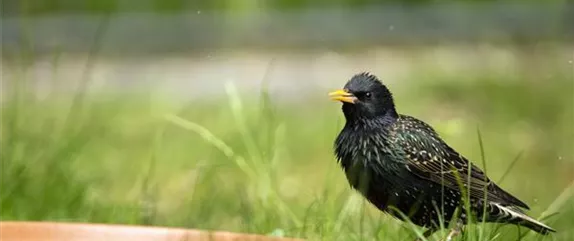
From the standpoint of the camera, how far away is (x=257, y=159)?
66.2 inches

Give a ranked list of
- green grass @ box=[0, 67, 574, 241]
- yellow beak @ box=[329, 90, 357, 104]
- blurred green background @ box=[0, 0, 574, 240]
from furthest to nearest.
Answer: blurred green background @ box=[0, 0, 574, 240], green grass @ box=[0, 67, 574, 241], yellow beak @ box=[329, 90, 357, 104]

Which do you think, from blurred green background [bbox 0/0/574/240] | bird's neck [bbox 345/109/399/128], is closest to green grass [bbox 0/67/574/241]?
blurred green background [bbox 0/0/574/240]

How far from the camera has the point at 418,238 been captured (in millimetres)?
1256

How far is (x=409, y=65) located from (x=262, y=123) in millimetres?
479

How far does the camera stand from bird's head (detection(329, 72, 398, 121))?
46.3 inches

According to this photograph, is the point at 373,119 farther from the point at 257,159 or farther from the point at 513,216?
the point at 257,159

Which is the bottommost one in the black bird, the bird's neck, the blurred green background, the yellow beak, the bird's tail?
the blurred green background

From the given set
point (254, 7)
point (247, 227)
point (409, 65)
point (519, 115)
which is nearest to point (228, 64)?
point (254, 7)

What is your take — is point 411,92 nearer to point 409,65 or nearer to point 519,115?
point 409,65

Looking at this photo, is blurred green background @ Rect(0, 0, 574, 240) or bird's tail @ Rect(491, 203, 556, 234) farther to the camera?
blurred green background @ Rect(0, 0, 574, 240)

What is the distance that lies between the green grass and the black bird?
0.05m

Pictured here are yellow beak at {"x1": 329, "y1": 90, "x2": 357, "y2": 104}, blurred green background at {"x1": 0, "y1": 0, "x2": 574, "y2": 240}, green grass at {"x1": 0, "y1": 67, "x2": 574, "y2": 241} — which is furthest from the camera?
blurred green background at {"x1": 0, "y1": 0, "x2": 574, "y2": 240}

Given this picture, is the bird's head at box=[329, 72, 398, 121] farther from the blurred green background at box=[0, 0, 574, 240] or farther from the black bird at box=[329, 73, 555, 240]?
the blurred green background at box=[0, 0, 574, 240]

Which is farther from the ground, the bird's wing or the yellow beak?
the yellow beak
